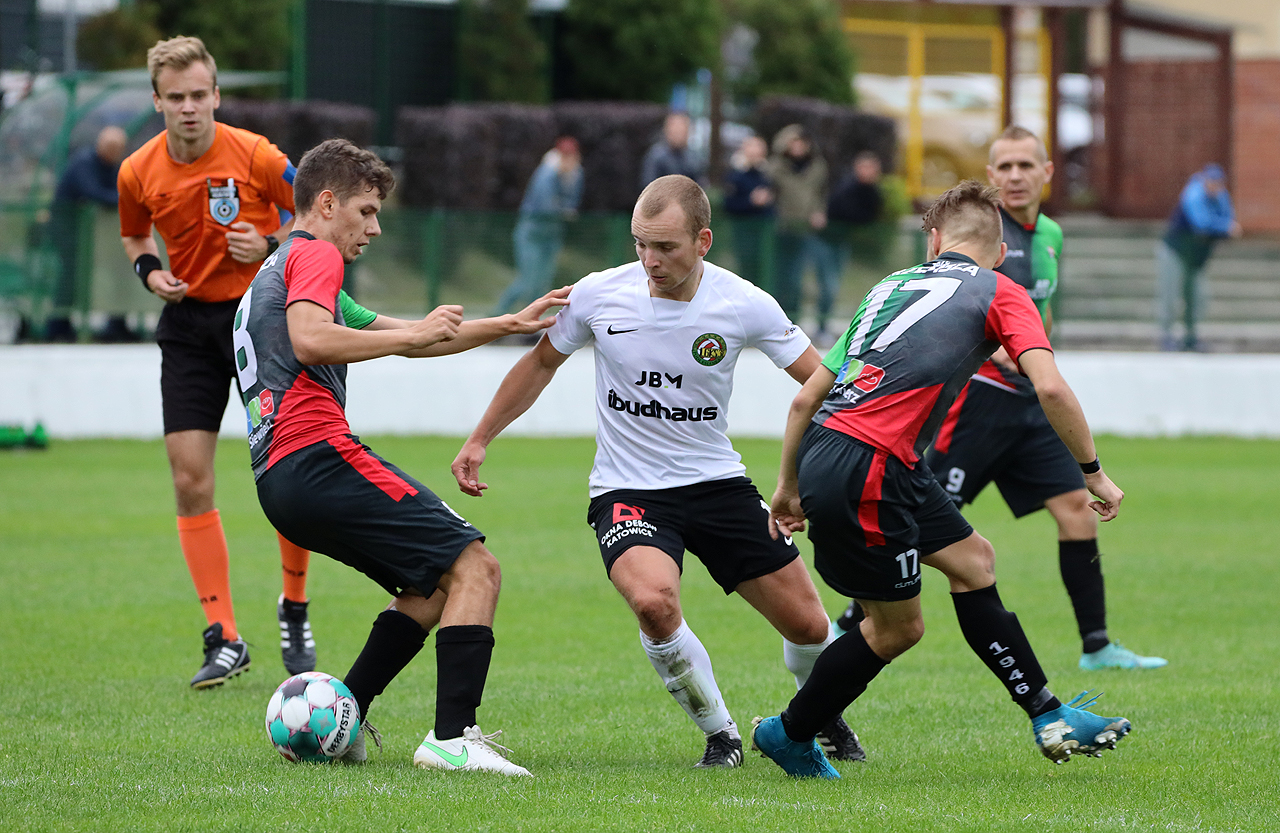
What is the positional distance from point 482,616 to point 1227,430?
47.3 feet

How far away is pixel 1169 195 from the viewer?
2856 cm

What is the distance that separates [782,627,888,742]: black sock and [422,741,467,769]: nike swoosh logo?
1.06 meters

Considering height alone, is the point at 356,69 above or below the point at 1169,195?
above

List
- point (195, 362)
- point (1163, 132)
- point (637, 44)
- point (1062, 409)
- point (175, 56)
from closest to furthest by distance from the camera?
point (1062, 409), point (175, 56), point (195, 362), point (637, 44), point (1163, 132)

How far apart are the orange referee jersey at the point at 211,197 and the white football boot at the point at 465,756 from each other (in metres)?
2.69

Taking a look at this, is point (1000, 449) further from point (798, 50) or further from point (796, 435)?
point (798, 50)

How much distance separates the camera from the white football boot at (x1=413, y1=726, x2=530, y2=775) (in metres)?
5.14

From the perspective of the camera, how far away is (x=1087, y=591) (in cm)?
760

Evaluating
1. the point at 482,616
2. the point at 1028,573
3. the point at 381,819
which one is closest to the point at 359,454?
the point at 482,616

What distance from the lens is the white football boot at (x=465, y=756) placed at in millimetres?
5141

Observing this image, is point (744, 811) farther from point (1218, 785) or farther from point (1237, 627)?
point (1237, 627)

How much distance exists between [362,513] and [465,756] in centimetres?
84

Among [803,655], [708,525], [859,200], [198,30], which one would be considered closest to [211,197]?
[708,525]

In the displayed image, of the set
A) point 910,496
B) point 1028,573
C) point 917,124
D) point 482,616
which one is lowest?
point 1028,573
